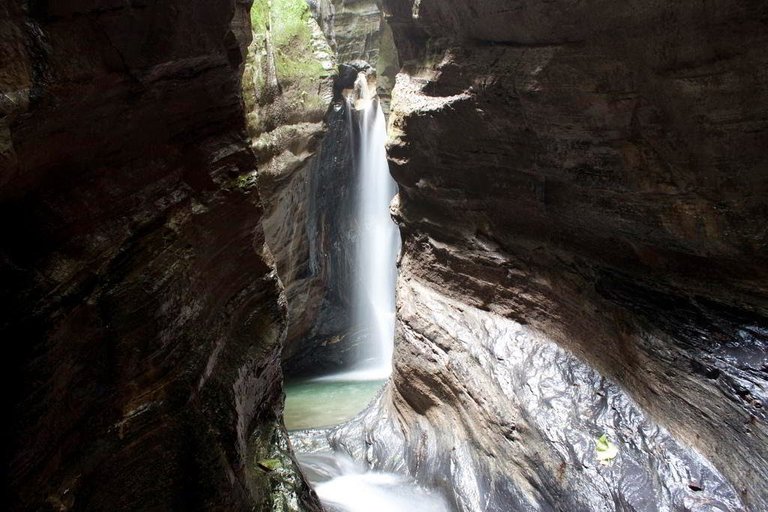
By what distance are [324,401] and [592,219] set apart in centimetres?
837

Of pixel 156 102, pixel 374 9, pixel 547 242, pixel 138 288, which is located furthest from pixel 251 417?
pixel 374 9

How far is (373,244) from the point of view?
49.7ft

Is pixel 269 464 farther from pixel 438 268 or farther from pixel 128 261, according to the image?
pixel 438 268

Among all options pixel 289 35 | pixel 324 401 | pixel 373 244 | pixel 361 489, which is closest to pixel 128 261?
pixel 361 489

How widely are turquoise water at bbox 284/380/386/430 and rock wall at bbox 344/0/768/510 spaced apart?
3.32 m

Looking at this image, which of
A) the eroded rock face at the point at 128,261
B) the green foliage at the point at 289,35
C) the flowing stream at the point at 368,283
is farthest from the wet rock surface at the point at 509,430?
the green foliage at the point at 289,35

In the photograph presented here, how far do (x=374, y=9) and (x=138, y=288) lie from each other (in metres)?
21.2

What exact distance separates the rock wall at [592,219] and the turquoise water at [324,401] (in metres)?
3.32

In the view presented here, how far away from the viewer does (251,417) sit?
4.93 meters

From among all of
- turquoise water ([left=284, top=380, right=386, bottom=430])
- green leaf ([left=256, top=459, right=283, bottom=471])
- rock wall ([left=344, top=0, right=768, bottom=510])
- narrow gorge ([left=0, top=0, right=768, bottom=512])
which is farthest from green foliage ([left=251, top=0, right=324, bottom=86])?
green leaf ([left=256, top=459, right=283, bottom=471])

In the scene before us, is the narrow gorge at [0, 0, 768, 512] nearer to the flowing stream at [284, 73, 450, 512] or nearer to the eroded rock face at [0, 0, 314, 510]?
the eroded rock face at [0, 0, 314, 510]

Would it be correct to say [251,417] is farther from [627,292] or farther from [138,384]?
[627,292]

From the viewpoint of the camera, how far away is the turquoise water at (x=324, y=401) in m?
10.7

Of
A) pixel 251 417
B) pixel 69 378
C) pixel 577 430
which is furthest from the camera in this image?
pixel 577 430
